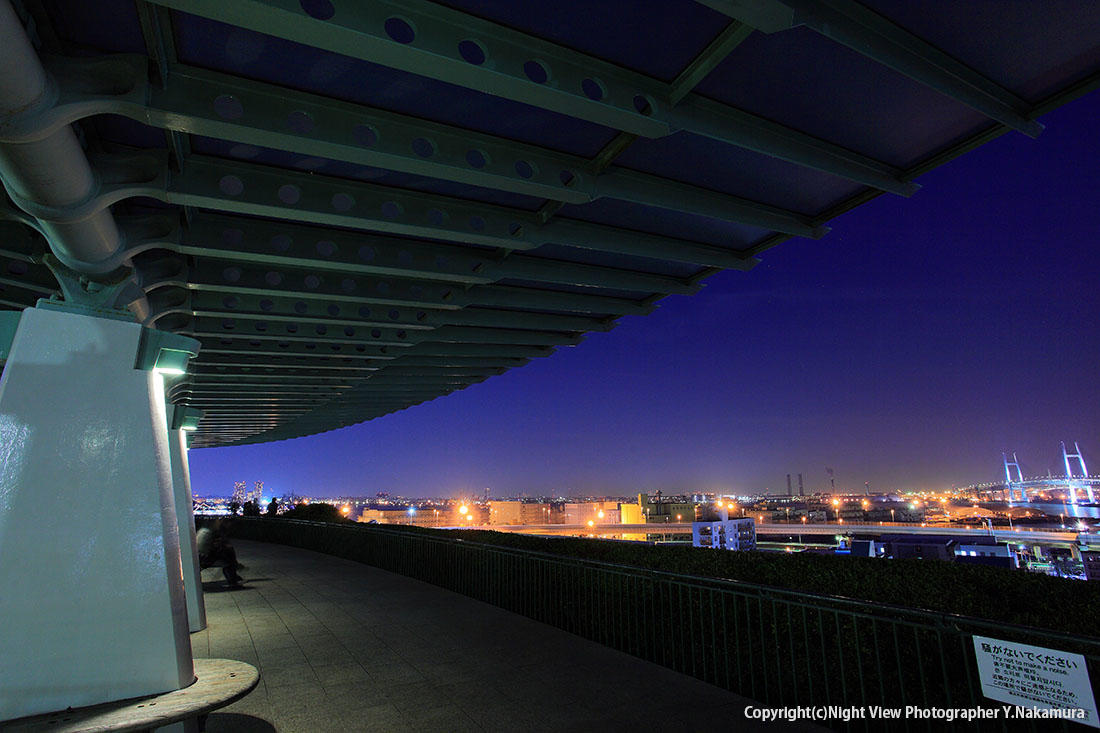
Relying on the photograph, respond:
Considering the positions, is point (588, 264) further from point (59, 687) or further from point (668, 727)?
point (59, 687)

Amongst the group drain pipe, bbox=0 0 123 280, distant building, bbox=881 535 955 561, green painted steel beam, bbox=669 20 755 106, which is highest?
green painted steel beam, bbox=669 20 755 106

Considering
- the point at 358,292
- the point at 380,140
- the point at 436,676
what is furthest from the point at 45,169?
the point at 436,676

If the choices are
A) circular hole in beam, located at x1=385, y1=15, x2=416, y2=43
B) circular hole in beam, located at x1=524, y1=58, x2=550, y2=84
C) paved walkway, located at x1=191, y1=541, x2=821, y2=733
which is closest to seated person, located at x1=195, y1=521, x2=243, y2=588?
paved walkway, located at x1=191, y1=541, x2=821, y2=733

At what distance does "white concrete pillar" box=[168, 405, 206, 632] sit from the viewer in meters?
8.97

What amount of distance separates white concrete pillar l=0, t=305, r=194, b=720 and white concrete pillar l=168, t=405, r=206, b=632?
4733 millimetres

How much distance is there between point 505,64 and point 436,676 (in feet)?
21.7

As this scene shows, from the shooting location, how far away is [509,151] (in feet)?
19.1

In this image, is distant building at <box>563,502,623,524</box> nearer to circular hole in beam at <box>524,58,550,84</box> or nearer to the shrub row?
the shrub row

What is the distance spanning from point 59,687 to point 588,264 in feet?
26.2

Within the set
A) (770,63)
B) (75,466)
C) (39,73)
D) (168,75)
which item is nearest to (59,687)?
(75,466)

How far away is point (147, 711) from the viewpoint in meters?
4.05

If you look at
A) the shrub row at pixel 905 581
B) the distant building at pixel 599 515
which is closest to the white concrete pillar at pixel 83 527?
the shrub row at pixel 905 581

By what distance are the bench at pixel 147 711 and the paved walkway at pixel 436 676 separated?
110 cm

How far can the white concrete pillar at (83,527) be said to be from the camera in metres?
4.21
